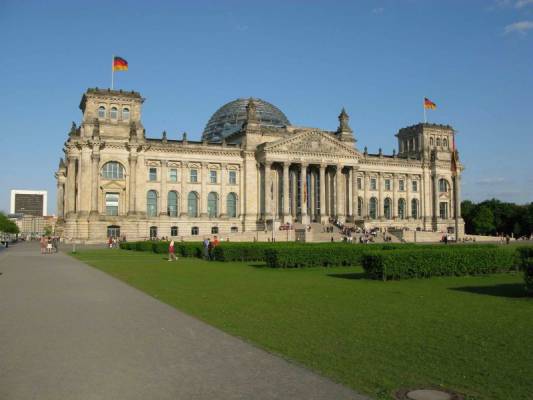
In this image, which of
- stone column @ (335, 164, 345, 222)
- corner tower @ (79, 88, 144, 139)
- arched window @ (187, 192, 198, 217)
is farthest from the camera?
stone column @ (335, 164, 345, 222)

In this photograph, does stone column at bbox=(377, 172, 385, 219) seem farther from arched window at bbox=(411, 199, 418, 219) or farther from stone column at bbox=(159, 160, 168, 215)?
stone column at bbox=(159, 160, 168, 215)

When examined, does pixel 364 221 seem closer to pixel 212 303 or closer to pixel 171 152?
pixel 171 152

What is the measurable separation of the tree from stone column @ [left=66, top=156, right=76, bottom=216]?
3724 inches

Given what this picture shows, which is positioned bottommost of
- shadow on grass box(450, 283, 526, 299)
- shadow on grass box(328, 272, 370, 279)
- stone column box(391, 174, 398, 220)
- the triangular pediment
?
shadow on grass box(450, 283, 526, 299)

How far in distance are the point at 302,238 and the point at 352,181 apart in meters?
21.7

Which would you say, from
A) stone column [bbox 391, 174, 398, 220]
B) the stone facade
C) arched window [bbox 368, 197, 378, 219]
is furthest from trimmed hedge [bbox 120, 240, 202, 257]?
stone column [bbox 391, 174, 398, 220]

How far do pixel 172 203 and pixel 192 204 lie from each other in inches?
139

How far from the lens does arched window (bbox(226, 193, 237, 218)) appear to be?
306 ft

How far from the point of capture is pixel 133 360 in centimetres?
1038

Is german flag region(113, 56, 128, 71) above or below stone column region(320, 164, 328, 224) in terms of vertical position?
above

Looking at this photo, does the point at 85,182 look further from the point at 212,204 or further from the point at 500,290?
the point at 500,290

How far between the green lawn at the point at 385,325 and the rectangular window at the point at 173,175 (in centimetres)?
6481

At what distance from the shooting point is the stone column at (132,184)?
85125 mm

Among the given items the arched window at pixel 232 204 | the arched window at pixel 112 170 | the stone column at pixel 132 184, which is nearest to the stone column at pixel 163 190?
the stone column at pixel 132 184
